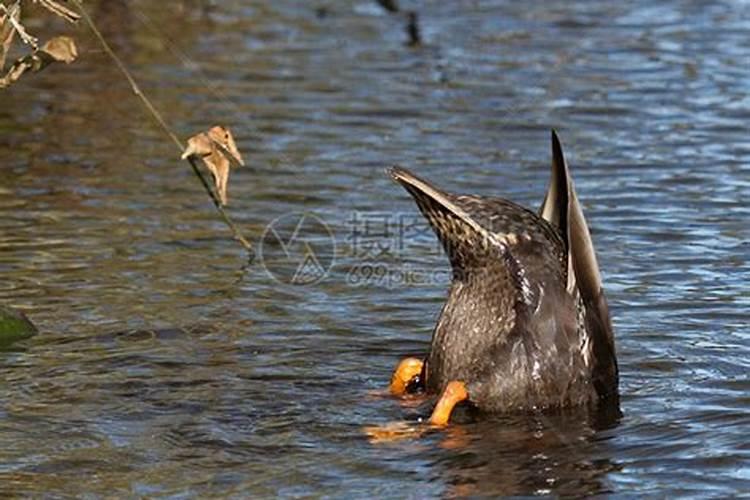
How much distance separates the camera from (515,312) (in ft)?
22.0

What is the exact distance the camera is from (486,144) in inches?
433

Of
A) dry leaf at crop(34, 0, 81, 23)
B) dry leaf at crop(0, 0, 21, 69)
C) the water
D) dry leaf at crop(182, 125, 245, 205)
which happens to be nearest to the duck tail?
the water

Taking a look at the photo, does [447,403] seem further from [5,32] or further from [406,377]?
[5,32]

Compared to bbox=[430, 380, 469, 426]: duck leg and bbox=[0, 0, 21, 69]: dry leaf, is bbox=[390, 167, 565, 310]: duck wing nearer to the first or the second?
bbox=[430, 380, 469, 426]: duck leg

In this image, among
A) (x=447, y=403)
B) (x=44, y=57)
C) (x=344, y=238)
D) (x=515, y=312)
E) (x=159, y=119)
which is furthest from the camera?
(x=344, y=238)

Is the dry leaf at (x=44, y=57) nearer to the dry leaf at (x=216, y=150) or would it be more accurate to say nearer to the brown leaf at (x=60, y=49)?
the brown leaf at (x=60, y=49)

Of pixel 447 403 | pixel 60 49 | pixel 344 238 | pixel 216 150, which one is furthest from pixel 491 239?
pixel 344 238

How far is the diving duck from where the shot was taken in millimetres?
6637

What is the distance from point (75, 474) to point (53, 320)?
1.89 meters

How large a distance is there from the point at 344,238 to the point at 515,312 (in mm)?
2664

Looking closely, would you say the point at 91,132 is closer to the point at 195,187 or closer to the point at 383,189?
the point at 195,187

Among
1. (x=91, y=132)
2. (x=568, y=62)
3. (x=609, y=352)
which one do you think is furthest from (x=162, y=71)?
(x=609, y=352)

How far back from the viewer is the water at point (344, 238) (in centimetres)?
629

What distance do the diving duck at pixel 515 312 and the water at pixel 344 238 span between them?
0.13m
